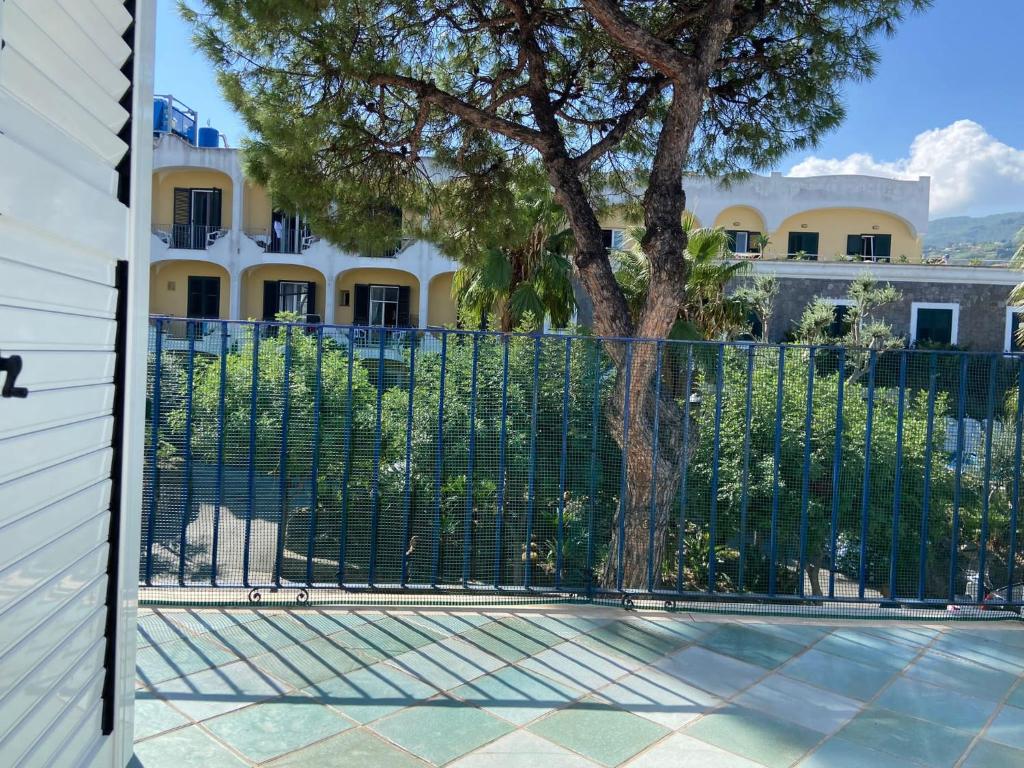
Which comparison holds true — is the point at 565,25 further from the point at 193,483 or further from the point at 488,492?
the point at 193,483

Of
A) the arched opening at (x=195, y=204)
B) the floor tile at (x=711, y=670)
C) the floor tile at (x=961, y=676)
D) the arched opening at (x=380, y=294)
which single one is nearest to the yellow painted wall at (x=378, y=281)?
the arched opening at (x=380, y=294)

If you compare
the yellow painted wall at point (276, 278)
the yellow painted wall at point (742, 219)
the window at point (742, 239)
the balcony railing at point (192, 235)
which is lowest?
the yellow painted wall at point (276, 278)

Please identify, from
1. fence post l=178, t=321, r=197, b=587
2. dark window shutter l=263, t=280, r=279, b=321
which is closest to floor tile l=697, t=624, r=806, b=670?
fence post l=178, t=321, r=197, b=587

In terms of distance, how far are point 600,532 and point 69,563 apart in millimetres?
4353

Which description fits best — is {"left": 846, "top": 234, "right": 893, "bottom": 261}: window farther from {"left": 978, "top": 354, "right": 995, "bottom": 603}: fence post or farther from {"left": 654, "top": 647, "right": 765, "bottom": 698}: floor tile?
{"left": 654, "top": 647, "right": 765, "bottom": 698}: floor tile

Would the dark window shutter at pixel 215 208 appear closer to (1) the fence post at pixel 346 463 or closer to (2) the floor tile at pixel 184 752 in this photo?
(1) the fence post at pixel 346 463

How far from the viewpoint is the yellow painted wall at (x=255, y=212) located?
2859 centimetres

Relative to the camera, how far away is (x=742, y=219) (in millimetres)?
30203

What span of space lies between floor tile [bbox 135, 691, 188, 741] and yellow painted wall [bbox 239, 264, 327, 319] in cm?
2675

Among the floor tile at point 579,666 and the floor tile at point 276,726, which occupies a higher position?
the floor tile at point 579,666

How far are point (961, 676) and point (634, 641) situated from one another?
1530mm

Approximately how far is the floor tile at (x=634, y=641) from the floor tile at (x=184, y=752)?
1828 millimetres

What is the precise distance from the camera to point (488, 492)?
5512mm

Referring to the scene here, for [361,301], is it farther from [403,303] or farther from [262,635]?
[262,635]
